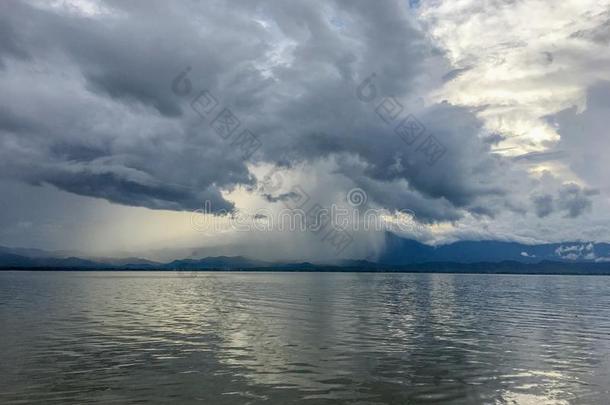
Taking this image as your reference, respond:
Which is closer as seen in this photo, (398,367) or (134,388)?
(134,388)

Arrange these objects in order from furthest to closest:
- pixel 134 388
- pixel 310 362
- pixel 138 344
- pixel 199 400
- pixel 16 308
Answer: pixel 16 308
pixel 138 344
pixel 310 362
pixel 134 388
pixel 199 400

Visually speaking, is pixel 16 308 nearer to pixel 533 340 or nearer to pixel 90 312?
pixel 90 312

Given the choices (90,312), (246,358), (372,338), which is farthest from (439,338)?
(90,312)

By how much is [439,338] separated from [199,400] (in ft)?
96.8

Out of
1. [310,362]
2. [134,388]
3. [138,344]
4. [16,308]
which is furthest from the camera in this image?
[16,308]

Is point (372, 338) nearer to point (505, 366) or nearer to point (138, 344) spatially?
point (505, 366)

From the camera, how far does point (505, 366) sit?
33719 mm

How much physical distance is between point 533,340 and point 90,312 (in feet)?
189

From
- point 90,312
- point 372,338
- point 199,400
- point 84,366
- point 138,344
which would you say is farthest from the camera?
point 90,312

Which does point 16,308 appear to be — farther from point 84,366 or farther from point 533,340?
point 533,340

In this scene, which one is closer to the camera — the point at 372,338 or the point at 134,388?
the point at 134,388

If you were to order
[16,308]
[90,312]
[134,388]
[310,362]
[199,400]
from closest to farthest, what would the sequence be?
[199,400]
[134,388]
[310,362]
[90,312]
[16,308]

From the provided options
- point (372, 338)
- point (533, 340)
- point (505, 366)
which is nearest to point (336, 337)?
point (372, 338)

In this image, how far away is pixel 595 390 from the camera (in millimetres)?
27562
